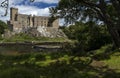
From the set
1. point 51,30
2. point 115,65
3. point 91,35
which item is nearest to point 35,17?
point 51,30

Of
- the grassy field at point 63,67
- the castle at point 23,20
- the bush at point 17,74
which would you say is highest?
the bush at point 17,74

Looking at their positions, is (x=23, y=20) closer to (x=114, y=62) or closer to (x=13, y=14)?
(x=13, y=14)

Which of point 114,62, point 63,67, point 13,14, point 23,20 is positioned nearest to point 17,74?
point 63,67

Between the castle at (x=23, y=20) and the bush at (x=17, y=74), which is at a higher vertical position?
the bush at (x=17, y=74)

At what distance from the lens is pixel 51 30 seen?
130875mm

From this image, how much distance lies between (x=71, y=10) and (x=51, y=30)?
107470 mm

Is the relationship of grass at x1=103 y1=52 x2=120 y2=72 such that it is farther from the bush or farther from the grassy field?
the bush

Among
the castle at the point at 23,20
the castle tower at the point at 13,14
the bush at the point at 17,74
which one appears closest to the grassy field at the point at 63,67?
the bush at the point at 17,74

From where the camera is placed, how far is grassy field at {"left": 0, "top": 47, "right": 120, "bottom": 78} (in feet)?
49.2

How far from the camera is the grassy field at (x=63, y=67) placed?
15.0m

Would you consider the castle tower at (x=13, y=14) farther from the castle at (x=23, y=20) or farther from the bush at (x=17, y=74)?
the bush at (x=17, y=74)

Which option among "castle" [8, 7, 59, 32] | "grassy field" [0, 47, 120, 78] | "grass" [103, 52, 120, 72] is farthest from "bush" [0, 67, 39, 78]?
"castle" [8, 7, 59, 32]

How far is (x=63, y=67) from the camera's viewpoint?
55.1ft

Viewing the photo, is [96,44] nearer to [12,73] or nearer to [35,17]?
[12,73]
